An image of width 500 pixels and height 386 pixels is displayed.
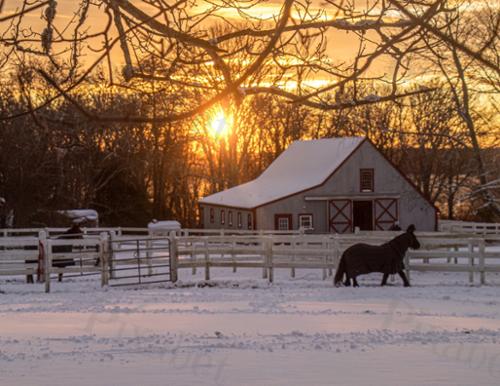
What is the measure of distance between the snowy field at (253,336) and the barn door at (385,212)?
29.3 m

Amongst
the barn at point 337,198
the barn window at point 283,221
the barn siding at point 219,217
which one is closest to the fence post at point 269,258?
the barn at point 337,198

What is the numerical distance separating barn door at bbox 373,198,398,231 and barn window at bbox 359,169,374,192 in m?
0.76

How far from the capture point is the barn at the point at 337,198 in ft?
167

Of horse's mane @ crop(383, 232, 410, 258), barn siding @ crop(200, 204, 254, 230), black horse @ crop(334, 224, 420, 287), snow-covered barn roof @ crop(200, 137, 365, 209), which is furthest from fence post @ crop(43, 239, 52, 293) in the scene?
barn siding @ crop(200, 204, 254, 230)

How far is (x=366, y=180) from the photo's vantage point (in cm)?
5266

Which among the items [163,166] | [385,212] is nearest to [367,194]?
[385,212]

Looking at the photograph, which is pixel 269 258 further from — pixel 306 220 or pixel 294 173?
pixel 294 173

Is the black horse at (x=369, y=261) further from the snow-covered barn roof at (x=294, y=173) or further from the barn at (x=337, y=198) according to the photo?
the snow-covered barn roof at (x=294, y=173)

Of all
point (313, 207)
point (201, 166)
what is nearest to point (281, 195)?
point (313, 207)

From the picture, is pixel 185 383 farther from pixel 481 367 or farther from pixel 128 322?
pixel 128 322

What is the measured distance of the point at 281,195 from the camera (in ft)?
167

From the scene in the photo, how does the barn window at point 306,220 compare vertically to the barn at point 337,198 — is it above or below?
below

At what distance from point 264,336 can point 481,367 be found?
3556 mm

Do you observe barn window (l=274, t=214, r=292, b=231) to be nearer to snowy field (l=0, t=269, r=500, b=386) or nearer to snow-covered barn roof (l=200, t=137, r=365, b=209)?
snow-covered barn roof (l=200, t=137, r=365, b=209)
